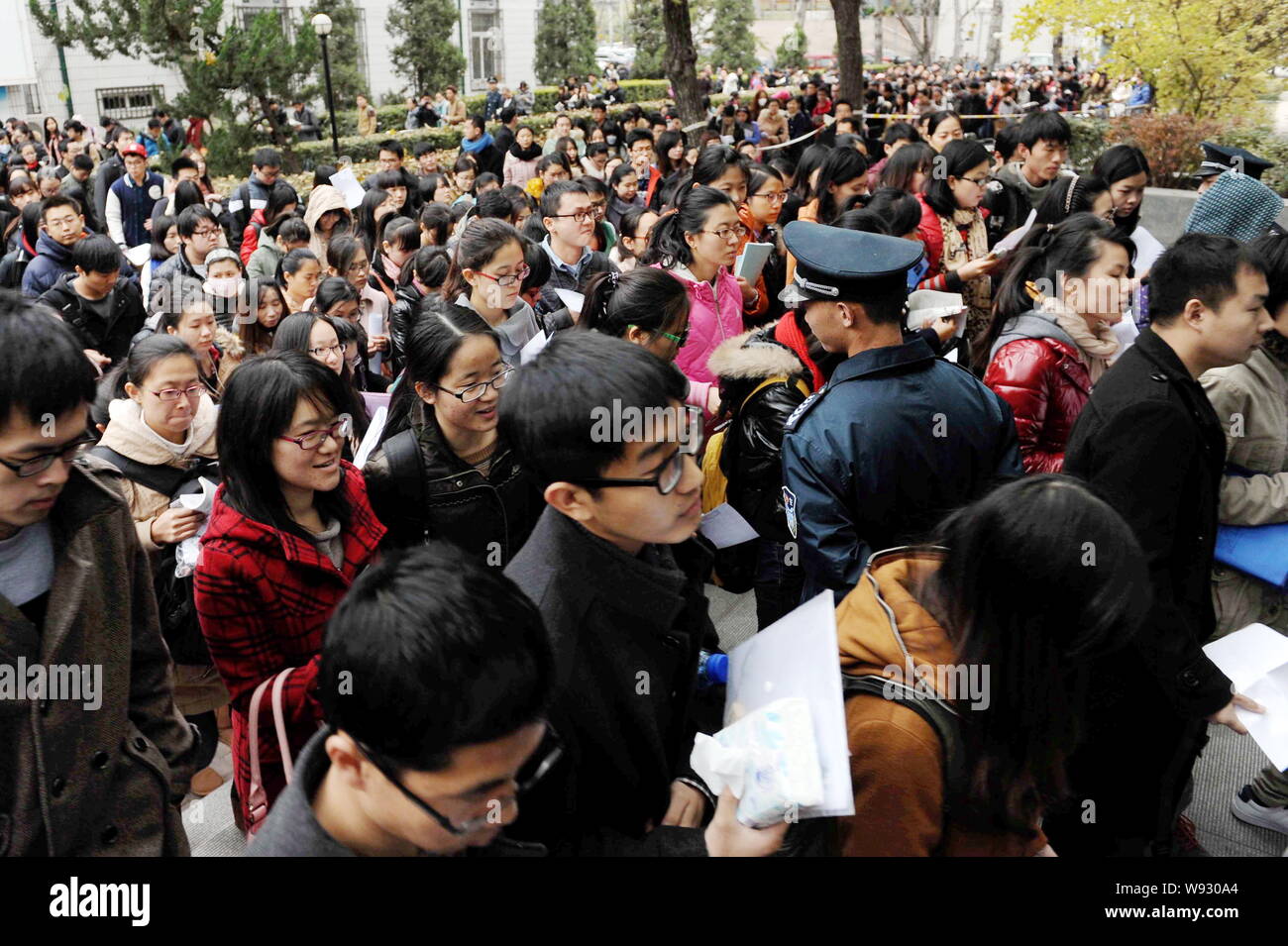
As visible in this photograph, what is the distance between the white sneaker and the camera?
3240mm

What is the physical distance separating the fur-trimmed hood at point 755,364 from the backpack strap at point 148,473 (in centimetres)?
163

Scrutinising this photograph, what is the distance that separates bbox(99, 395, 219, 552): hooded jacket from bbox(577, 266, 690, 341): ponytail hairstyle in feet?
4.13

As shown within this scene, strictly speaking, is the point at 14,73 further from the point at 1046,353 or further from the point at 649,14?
the point at 1046,353

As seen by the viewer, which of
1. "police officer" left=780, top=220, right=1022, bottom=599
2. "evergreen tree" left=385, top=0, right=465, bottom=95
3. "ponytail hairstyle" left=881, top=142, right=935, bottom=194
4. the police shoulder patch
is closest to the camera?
"police officer" left=780, top=220, right=1022, bottom=599

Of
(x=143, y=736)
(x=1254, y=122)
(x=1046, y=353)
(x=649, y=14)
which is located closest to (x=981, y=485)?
(x=1046, y=353)

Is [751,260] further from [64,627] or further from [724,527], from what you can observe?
[64,627]

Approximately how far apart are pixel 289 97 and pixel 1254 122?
14.0m

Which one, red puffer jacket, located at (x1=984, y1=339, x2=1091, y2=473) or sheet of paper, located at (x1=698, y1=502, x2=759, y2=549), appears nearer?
sheet of paper, located at (x1=698, y1=502, x2=759, y2=549)

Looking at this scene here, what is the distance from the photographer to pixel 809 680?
155cm

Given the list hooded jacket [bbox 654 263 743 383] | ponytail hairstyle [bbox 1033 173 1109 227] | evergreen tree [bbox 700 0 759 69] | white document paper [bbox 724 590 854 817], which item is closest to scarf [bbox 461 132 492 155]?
ponytail hairstyle [bbox 1033 173 1109 227]

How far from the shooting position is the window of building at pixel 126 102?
26641mm

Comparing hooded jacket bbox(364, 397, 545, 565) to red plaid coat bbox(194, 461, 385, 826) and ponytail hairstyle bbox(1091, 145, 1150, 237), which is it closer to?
red plaid coat bbox(194, 461, 385, 826)

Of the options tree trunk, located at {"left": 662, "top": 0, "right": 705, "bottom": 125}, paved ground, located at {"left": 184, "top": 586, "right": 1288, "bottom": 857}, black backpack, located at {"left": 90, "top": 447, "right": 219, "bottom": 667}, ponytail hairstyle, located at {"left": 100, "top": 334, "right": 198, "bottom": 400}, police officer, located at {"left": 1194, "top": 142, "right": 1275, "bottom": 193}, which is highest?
tree trunk, located at {"left": 662, "top": 0, "right": 705, "bottom": 125}

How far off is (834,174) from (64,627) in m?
5.08
